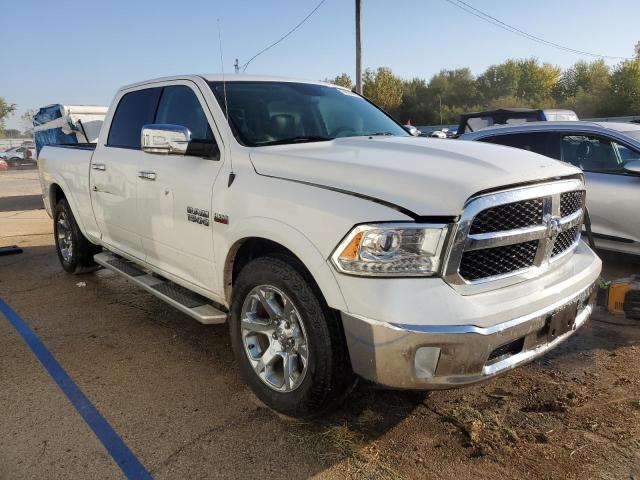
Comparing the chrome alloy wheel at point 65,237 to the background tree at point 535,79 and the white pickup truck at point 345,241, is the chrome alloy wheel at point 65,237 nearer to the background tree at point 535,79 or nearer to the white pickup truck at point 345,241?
the white pickup truck at point 345,241

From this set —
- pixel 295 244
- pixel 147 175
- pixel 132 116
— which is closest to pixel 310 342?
pixel 295 244

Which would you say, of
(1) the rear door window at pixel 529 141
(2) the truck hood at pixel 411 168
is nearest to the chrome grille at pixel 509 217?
(2) the truck hood at pixel 411 168

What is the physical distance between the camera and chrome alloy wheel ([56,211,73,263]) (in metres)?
5.81

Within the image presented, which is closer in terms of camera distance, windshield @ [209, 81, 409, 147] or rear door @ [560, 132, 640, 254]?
windshield @ [209, 81, 409, 147]

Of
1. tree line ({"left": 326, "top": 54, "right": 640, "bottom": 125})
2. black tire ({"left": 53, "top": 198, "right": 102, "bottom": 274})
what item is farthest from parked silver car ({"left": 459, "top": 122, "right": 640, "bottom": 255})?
tree line ({"left": 326, "top": 54, "right": 640, "bottom": 125})

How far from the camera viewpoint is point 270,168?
289 cm

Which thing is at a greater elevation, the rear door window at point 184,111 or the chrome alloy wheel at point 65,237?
the rear door window at point 184,111

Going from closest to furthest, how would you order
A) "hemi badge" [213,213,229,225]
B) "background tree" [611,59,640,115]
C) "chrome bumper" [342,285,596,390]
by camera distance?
"chrome bumper" [342,285,596,390] → "hemi badge" [213,213,229,225] → "background tree" [611,59,640,115]

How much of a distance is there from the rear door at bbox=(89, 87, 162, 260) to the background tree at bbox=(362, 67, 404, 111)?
168ft

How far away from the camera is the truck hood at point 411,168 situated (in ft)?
7.53

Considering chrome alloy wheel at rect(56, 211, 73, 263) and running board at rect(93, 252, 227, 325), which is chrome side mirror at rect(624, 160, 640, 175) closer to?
running board at rect(93, 252, 227, 325)

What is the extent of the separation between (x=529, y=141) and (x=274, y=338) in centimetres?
455

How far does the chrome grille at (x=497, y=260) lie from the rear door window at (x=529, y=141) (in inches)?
143

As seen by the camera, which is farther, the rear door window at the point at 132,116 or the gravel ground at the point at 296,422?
the rear door window at the point at 132,116
